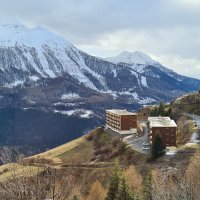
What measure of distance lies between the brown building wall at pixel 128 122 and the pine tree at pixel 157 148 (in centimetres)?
4100

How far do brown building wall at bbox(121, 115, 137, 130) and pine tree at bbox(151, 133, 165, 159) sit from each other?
4100cm

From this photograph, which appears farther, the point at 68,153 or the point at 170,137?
the point at 68,153

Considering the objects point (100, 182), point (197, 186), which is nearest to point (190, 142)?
point (100, 182)

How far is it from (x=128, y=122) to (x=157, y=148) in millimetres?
43671

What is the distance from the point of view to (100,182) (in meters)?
89.1

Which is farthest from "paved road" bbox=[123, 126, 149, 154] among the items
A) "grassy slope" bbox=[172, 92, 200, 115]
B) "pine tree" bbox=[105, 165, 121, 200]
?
"pine tree" bbox=[105, 165, 121, 200]

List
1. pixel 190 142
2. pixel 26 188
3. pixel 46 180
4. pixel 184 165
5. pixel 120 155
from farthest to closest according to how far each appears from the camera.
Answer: pixel 120 155, pixel 190 142, pixel 184 165, pixel 46 180, pixel 26 188

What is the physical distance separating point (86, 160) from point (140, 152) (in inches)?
616

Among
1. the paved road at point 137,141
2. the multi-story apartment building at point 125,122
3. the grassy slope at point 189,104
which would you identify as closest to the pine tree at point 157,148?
the paved road at point 137,141

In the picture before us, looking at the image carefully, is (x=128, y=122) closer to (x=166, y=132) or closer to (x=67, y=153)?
(x=67, y=153)

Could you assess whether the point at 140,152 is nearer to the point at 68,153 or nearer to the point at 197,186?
the point at 68,153

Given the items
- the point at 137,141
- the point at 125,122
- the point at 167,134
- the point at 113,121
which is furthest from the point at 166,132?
the point at 113,121

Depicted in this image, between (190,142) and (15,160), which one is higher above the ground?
(15,160)

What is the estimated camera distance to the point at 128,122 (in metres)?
140
